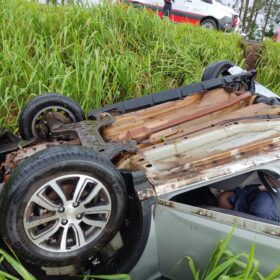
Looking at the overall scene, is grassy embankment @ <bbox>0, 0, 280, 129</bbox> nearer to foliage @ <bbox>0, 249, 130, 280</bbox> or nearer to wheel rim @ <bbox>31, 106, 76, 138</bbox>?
wheel rim @ <bbox>31, 106, 76, 138</bbox>

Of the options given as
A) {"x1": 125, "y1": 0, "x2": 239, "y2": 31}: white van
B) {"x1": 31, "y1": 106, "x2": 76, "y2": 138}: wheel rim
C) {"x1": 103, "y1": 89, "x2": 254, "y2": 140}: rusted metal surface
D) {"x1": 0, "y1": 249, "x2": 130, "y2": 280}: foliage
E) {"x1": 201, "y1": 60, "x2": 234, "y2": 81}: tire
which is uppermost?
{"x1": 125, "y1": 0, "x2": 239, "y2": 31}: white van

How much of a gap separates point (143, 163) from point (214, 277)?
2.13ft

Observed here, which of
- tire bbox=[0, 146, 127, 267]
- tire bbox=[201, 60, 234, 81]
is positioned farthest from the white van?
tire bbox=[0, 146, 127, 267]

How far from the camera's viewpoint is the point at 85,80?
11.7 feet

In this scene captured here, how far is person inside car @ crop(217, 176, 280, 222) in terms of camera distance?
184cm

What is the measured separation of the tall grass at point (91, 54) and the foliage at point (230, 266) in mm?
2287

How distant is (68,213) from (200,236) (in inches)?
24.5

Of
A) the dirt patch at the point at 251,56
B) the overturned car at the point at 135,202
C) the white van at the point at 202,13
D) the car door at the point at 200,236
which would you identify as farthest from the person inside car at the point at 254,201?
the white van at the point at 202,13

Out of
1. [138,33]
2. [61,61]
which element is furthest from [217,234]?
[138,33]

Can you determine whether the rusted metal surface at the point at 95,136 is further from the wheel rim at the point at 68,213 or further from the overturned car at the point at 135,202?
the wheel rim at the point at 68,213

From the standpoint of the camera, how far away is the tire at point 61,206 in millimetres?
1562

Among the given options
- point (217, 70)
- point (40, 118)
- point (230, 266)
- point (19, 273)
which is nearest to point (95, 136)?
point (40, 118)

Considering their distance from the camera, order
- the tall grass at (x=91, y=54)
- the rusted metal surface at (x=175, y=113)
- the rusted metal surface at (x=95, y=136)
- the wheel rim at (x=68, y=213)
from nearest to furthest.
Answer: the wheel rim at (x=68, y=213)
the rusted metal surface at (x=95, y=136)
the rusted metal surface at (x=175, y=113)
the tall grass at (x=91, y=54)

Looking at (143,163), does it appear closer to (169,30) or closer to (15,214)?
(15,214)
